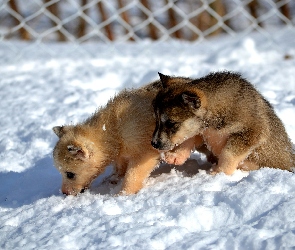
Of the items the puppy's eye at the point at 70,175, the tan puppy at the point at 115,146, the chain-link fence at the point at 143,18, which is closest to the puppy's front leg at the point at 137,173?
the tan puppy at the point at 115,146

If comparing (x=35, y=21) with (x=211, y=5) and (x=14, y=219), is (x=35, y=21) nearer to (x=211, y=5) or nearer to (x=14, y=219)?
(x=211, y=5)

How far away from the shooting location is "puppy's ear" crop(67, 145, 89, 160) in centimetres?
359

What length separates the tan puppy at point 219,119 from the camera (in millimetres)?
3479

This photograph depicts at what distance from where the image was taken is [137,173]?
3.60m

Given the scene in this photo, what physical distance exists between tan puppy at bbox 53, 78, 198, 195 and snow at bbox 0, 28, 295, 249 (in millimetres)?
109

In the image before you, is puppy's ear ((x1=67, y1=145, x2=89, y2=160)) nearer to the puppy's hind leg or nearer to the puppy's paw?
the puppy's paw

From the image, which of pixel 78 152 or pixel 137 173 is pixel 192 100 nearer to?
pixel 137 173

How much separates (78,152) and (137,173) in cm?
40

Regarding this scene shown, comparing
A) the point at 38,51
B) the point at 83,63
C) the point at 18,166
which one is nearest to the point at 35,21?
the point at 38,51

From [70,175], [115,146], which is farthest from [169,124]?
[70,175]

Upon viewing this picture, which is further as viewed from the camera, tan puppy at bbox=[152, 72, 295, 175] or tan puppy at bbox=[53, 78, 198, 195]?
tan puppy at bbox=[53, 78, 198, 195]

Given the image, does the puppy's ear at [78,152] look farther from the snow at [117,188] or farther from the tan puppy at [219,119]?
the tan puppy at [219,119]

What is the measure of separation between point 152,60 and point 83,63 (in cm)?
88

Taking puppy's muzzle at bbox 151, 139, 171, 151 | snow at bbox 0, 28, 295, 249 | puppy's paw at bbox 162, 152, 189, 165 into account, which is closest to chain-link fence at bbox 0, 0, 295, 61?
snow at bbox 0, 28, 295, 249
